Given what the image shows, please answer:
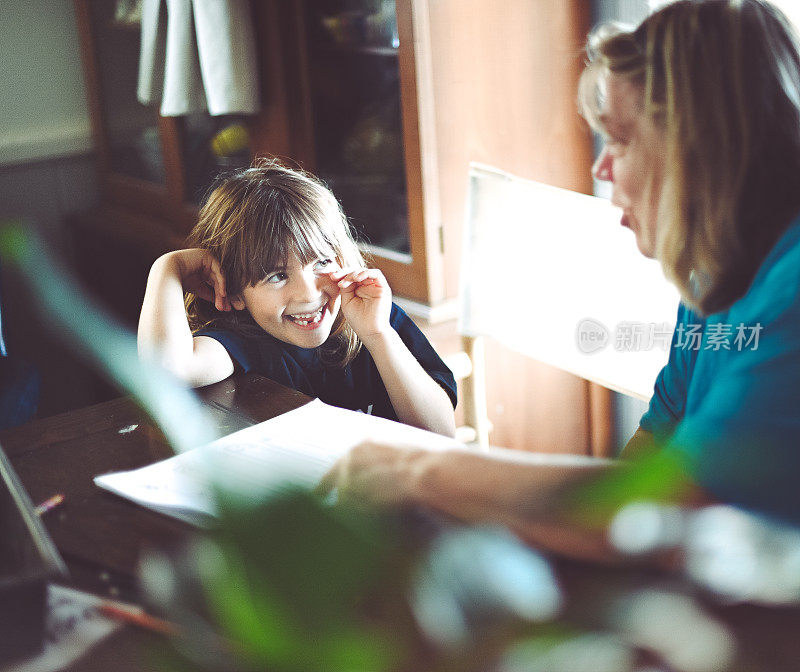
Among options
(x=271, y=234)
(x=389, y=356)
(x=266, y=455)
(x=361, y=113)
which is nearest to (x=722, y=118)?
(x=266, y=455)

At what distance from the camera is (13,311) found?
252cm

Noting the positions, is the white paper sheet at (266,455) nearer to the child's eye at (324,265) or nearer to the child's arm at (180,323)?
the child's arm at (180,323)

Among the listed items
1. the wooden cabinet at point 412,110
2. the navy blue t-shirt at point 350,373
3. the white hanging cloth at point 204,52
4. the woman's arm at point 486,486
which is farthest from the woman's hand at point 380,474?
the white hanging cloth at point 204,52

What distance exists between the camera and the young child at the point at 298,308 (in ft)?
3.85

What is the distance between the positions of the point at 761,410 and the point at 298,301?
762 millimetres

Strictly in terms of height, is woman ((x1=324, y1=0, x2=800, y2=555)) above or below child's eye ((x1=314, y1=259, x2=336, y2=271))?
above

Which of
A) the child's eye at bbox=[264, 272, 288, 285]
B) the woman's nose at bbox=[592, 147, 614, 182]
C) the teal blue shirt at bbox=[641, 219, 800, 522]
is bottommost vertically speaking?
the child's eye at bbox=[264, 272, 288, 285]

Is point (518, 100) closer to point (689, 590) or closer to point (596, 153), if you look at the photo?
point (596, 153)

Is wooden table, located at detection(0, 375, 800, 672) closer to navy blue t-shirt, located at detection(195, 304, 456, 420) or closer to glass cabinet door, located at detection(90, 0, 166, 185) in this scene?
navy blue t-shirt, located at detection(195, 304, 456, 420)

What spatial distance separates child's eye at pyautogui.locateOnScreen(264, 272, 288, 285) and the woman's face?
0.58m

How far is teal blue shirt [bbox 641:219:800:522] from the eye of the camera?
555 millimetres

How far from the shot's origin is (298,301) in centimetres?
123

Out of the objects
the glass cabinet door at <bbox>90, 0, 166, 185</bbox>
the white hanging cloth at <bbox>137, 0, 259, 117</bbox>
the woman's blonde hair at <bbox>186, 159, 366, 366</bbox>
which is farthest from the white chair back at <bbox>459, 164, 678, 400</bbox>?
the glass cabinet door at <bbox>90, 0, 166, 185</bbox>

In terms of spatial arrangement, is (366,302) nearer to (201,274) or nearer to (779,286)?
(201,274)
